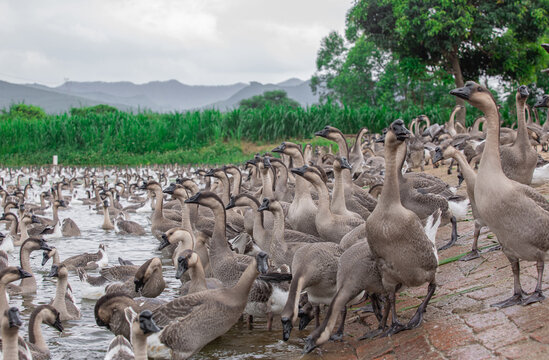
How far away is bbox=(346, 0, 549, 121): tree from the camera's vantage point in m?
29.5

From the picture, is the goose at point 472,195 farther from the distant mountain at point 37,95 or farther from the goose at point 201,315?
the distant mountain at point 37,95

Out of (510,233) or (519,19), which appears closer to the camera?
(510,233)

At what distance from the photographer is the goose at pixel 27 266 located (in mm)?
9130

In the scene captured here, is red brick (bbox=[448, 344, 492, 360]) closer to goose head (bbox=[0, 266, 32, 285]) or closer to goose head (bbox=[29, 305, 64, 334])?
goose head (bbox=[29, 305, 64, 334])

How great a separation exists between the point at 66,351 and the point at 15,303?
7.83 ft

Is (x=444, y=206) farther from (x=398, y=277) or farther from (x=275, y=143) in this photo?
(x=275, y=143)

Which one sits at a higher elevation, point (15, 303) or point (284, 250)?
point (284, 250)

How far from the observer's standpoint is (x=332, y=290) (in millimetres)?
6586

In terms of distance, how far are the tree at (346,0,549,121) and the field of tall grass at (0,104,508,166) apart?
4078 millimetres

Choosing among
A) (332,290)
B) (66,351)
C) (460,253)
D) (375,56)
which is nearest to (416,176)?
(460,253)

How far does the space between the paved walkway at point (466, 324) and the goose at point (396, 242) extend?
0.94 ft

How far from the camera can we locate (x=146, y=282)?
7504 mm

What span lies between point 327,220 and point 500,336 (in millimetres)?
3720

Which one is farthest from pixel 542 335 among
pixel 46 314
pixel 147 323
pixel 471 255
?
pixel 46 314
